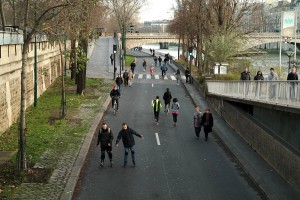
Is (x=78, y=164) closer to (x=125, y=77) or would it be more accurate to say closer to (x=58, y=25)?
(x=58, y=25)

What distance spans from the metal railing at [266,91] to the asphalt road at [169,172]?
2.24 m

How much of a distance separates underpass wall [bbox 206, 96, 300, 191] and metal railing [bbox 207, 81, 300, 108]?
0.72 m

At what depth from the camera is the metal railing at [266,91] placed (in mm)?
13245

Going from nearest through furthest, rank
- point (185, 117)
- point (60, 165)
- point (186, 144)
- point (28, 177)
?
1. point (28, 177)
2. point (60, 165)
3. point (186, 144)
4. point (185, 117)

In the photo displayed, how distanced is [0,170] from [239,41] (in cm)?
2845

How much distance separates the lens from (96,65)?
54.2m

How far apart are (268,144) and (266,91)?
2.16 meters

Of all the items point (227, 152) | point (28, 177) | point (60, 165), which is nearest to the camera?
point (28, 177)

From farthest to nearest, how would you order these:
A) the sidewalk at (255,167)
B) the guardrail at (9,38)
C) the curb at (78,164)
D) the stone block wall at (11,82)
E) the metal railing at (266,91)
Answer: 1. the stone block wall at (11,82)
2. the guardrail at (9,38)
3. the metal railing at (266,91)
4. the sidewalk at (255,167)
5. the curb at (78,164)

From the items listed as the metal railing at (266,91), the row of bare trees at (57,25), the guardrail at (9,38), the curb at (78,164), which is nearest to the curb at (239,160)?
the metal railing at (266,91)

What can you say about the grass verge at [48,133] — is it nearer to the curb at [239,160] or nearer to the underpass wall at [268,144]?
the curb at [239,160]

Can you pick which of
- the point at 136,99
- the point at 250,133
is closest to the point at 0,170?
the point at 250,133

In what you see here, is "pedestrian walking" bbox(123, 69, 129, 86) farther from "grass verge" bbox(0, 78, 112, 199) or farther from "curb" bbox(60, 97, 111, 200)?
"curb" bbox(60, 97, 111, 200)

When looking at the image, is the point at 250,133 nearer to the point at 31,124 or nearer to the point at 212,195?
the point at 212,195
